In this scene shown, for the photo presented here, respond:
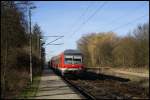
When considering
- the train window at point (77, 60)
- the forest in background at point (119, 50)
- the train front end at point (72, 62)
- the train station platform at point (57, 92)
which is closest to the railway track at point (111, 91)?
the train station platform at point (57, 92)

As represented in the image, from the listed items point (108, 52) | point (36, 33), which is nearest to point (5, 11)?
point (36, 33)

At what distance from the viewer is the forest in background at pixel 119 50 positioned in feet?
194

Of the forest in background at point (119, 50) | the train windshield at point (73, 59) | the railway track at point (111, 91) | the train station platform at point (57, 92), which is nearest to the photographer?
the railway track at point (111, 91)

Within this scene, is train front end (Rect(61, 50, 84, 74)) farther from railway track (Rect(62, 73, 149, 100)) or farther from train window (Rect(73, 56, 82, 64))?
railway track (Rect(62, 73, 149, 100))

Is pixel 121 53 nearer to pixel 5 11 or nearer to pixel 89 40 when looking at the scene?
pixel 89 40

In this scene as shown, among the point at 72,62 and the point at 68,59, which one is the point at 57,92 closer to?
the point at 72,62

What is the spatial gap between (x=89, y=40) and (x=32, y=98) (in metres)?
104

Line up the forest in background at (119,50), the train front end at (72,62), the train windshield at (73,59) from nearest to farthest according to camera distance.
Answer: the train front end at (72,62) < the train windshield at (73,59) < the forest in background at (119,50)

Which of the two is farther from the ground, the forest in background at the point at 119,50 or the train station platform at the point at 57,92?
the forest in background at the point at 119,50

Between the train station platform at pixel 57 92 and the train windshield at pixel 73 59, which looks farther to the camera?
the train windshield at pixel 73 59

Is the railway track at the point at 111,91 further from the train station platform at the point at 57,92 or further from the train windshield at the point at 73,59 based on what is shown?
the train windshield at the point at 73,59

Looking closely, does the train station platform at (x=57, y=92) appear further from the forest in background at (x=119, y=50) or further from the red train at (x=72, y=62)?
the forest in background at (x=119, y=50)

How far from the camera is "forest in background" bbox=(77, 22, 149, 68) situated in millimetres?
59000

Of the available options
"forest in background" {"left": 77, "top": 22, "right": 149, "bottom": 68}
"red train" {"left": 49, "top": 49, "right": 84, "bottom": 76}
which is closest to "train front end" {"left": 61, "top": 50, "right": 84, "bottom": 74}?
"red train" {"left": 49, "top": 49, "right": 84, "bottom": 76}
